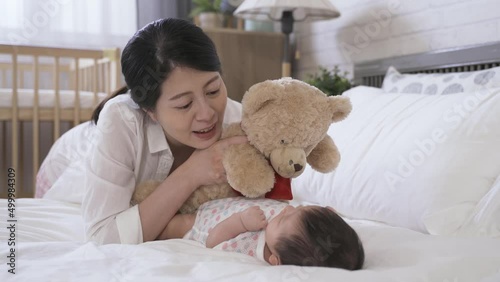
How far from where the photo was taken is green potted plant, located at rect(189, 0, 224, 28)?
3121 millimetres

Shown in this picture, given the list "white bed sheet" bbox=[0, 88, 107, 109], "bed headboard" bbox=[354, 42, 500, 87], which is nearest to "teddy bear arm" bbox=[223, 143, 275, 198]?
"bed headboard" bbox=[354, 42, 500, 87]

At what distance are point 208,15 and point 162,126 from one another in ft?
6.68

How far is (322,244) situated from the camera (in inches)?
32.2

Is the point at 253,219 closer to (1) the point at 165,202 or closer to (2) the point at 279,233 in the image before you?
(2) the point at 279,233

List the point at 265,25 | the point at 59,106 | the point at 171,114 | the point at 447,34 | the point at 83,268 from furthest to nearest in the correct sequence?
the point at 265,25 → the point at 59,106 → the point at 447,34 → the point at 171,114 → the point at 83,268

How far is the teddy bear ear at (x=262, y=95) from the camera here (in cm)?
100

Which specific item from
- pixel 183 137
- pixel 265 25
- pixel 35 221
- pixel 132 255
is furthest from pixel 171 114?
pixel 265 25

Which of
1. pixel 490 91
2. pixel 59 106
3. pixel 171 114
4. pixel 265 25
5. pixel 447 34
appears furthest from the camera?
pixel 265 25

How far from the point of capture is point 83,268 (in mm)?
837

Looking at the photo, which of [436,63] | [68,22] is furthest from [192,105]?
[68,22]

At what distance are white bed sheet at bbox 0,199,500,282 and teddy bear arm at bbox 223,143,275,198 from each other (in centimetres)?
13

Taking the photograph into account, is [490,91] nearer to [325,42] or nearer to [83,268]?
[83,268]

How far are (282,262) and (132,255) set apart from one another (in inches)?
10.4

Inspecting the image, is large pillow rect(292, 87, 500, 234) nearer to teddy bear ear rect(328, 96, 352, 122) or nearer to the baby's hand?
teddy bear ear rect(328, 96, 352, 122)
